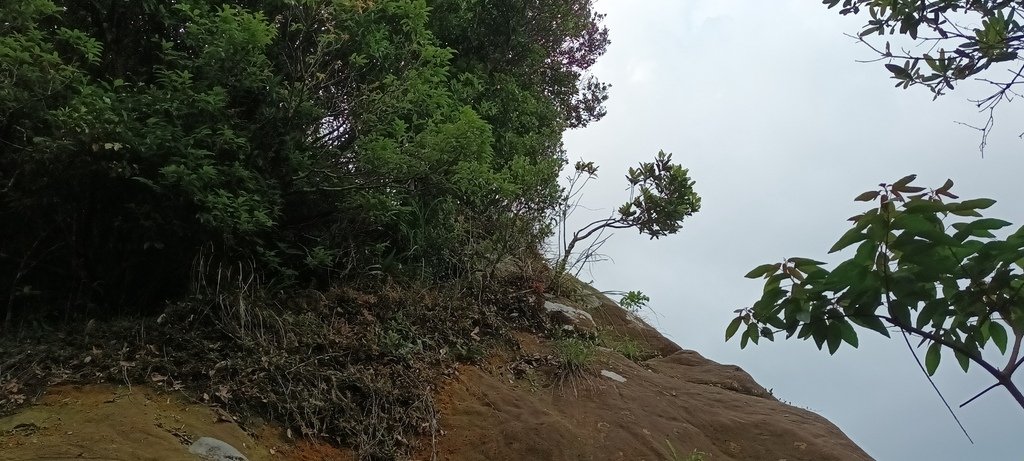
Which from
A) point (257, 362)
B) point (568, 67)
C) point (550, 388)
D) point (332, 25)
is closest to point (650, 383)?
point (550, 388)

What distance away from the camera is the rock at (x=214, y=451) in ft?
11.6

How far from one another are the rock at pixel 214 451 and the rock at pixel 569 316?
3.44 metres

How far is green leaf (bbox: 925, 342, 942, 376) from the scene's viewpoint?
63.3 inches

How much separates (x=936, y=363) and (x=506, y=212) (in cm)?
562

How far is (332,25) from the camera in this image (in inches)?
199

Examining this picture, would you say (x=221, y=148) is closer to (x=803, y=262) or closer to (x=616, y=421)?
(x=616, y=421)

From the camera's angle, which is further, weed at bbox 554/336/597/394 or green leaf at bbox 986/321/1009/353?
weed at bbox 554/336/597/394

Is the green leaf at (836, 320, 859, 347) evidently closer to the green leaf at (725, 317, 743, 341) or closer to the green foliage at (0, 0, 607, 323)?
A: the green leaf at (725, 317, 743, 341)

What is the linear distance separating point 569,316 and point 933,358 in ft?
16.7

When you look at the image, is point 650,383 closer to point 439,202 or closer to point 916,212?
point 439,202

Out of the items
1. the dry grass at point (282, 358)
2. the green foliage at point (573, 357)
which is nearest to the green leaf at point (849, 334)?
the dry grass at point (282, 358)

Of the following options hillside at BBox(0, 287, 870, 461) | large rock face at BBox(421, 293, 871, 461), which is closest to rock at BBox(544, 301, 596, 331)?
hillside at BBox(0, 287, 870, 461)

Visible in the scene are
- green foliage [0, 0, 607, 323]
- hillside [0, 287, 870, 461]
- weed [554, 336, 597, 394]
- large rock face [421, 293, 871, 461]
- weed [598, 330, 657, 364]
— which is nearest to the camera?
hillside [0, 287, 870, 461]

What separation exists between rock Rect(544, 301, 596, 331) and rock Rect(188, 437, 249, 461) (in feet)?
11.3
